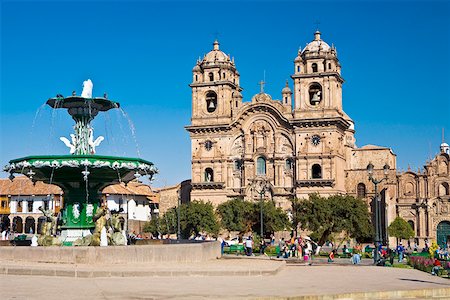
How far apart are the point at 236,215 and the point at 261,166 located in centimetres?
688

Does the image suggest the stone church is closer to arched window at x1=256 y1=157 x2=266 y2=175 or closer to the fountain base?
arched window at x1=256 y1=157 x2=266 y2=175

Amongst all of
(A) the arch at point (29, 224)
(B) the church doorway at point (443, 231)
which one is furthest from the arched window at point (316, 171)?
(A) the arch at point (29, 224)

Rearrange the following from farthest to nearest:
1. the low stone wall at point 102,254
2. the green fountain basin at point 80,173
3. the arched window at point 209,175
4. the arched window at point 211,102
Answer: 1. the arched window at point 211,102
2. the arched window at point 209,175
3. the green fountain basin at point 80,173
4. the low stone wall at point 102,254

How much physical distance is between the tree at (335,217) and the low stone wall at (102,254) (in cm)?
2515

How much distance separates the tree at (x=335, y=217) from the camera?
42344mm

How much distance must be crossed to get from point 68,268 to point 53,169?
252 inches

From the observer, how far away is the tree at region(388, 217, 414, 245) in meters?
52.6

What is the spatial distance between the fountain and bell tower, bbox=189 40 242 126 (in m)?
35.3

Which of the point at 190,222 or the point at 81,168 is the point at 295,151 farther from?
the point at 81,168

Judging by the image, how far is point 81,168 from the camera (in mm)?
20609

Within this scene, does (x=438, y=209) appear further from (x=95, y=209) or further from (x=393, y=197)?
(x=95, y=209)

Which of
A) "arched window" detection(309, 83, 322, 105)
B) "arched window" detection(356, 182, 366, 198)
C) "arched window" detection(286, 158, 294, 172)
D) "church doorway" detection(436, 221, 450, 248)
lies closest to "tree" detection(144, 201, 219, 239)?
"arched window" detection(286, 158, 294, 172)

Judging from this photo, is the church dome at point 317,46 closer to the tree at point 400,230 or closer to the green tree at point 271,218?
the green tree at point 271,218

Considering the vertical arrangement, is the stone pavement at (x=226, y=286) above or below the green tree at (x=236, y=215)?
below
